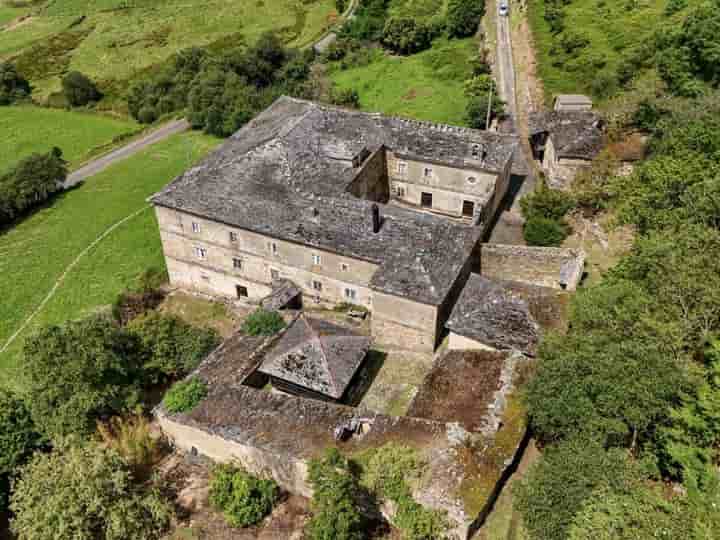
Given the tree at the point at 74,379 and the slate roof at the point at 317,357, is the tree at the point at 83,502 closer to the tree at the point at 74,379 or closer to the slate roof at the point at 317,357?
the tree at the point at 74,379

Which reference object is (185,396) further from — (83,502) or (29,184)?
(29,184)

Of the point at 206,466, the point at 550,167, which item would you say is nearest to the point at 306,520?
the point at 206,466

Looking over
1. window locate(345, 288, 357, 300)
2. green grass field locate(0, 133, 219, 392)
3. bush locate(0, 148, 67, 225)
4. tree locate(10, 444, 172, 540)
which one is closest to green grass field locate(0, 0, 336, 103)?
bush locate(0, 148, 67, 225)

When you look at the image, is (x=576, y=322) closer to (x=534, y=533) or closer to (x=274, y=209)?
(x=534, y=533)

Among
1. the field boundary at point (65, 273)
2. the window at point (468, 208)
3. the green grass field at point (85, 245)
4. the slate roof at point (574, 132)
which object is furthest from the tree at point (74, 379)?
the slate roof at point (574, 132)

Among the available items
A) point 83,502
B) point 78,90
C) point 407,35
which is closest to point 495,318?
point 83,502

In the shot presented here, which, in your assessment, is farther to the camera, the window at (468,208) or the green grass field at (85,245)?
the green grass field at (85,245)
